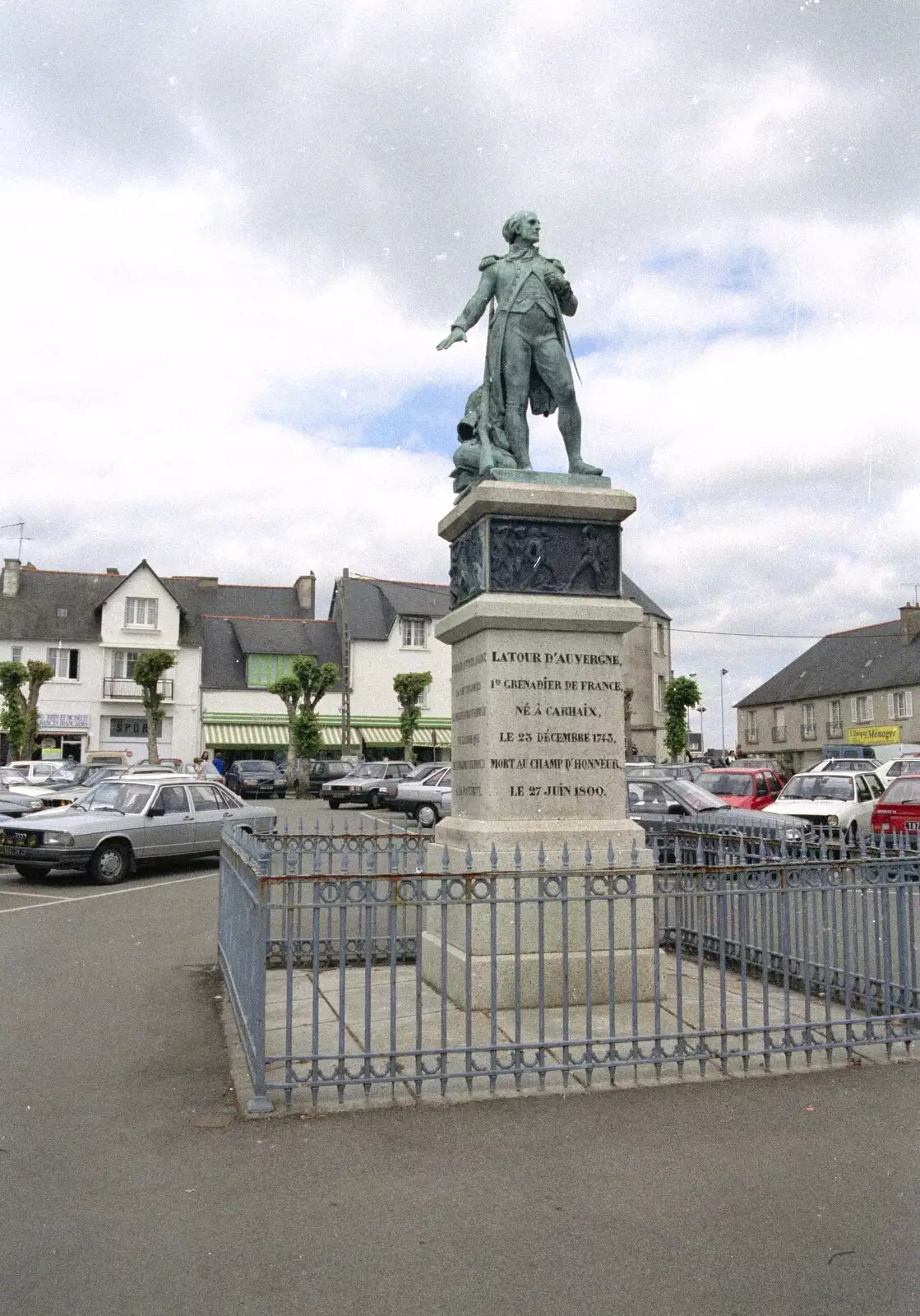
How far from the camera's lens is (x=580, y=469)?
24.9 feet

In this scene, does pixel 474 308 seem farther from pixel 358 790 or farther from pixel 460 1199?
pixel 358 790

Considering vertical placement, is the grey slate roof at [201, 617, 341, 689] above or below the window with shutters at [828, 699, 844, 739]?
above

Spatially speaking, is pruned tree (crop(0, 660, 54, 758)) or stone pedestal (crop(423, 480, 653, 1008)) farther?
pruned tree (crop(0, 660, 54, 758))

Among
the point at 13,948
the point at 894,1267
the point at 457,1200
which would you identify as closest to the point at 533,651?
the point at 457,1200

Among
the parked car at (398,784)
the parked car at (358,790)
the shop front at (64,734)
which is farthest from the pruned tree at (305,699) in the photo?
the shop front at (64,734)

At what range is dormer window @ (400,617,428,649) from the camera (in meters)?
53.9

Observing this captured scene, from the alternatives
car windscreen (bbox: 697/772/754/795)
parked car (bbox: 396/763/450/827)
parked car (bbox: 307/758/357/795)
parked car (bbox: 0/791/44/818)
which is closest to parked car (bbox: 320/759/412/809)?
parked car (bbox: 396/763/450/827)

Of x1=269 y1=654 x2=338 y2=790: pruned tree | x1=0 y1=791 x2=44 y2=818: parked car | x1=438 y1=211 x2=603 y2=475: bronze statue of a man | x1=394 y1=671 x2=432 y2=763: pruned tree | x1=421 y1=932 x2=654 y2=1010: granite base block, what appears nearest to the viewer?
x1=421 y1=932 x2=654 y2=1010: granite base block

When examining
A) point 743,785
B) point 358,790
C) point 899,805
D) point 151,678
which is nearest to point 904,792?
point 899,805

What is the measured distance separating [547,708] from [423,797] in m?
21.2

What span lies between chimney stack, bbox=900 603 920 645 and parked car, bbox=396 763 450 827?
40.7m

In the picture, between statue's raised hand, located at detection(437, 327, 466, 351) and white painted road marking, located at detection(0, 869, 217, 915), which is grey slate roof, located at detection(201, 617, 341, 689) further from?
statue's raised hand, located at detection(437, 327, 466, 351)

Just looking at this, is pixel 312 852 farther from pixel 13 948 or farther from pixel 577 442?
pixel 577 442

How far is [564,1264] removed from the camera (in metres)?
3.48
